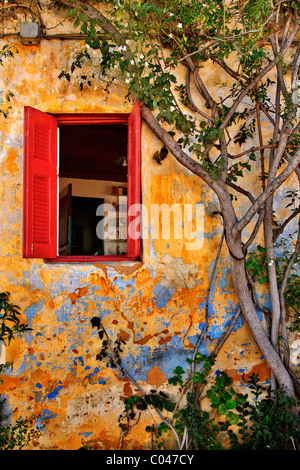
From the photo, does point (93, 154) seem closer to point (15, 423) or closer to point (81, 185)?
point (81, 185)

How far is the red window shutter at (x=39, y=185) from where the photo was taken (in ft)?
9.67

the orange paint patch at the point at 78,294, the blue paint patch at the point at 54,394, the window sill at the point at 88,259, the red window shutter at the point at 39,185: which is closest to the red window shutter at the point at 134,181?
the window sill at the point at 88,259

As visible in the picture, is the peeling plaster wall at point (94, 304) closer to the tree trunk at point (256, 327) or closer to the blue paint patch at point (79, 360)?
the blue paint patch at point (79, 360)

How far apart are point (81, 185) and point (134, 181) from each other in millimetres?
3337

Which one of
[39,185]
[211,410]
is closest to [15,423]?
[211,410]

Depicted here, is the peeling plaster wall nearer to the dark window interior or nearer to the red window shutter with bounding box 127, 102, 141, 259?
the red window shutter with bounding box 127, 102, 141, 259

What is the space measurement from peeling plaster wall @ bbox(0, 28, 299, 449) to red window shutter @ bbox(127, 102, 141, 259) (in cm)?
12

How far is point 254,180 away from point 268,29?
4.58ft

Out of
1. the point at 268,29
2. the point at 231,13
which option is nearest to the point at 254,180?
the point at 268,29

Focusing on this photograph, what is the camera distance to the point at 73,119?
332cm

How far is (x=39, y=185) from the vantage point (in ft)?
10.2

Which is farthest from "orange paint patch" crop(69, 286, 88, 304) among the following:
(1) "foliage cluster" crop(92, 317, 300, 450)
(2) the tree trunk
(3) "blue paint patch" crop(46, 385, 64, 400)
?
(2) the tree trunk

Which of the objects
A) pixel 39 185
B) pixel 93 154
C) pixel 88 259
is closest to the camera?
A: pixel 39 185
